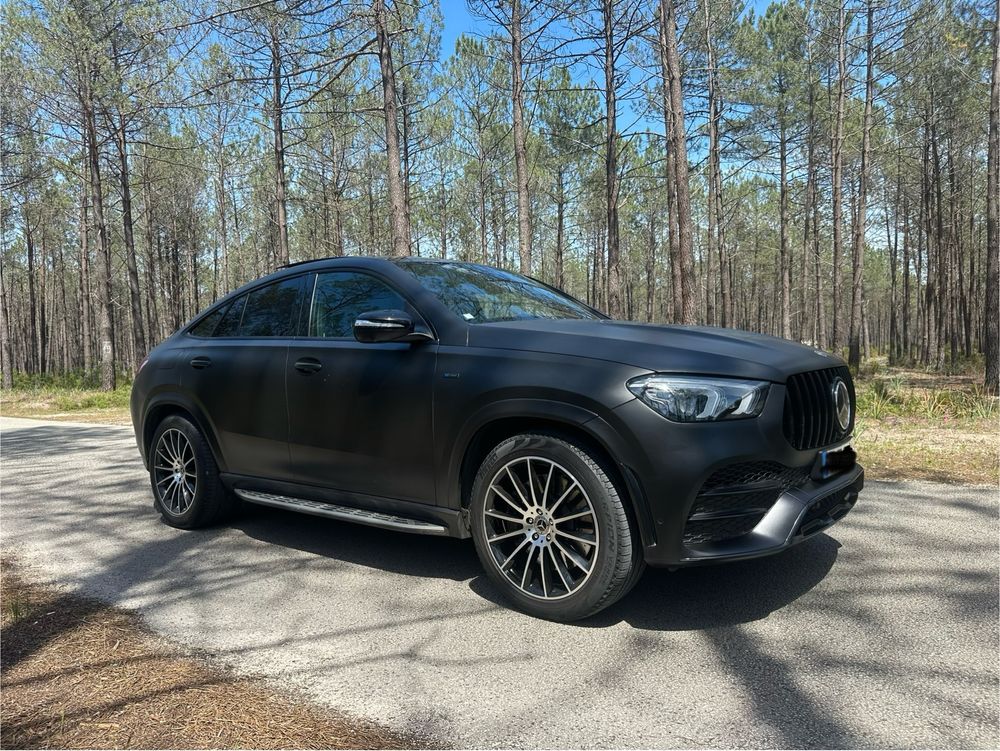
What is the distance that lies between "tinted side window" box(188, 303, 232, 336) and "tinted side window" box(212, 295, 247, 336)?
0.05 m

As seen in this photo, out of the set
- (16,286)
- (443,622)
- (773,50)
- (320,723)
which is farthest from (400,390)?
(16,286)

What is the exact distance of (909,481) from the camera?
5207 millimetres

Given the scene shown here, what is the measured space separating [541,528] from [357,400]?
125 centimetres

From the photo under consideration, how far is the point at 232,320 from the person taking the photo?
4426mm

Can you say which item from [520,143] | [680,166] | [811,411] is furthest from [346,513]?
[520,143]

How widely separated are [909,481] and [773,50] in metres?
23.6

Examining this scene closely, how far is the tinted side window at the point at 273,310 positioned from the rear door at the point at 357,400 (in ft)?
0.55

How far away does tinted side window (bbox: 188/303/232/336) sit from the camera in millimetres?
4551

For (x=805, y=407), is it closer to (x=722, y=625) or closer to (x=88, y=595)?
(x=722, y=625)

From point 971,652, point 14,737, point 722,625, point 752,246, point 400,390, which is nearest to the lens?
point 14,737

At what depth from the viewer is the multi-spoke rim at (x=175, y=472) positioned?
14.4 feet

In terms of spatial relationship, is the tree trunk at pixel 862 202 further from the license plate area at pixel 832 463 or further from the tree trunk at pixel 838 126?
the license plate area at pixel 832 463

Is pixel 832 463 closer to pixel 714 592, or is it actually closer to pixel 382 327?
pixel 714 592

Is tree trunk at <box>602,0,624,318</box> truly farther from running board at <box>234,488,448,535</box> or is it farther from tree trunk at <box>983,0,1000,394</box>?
running board at <box>234,488,448,535</box>
